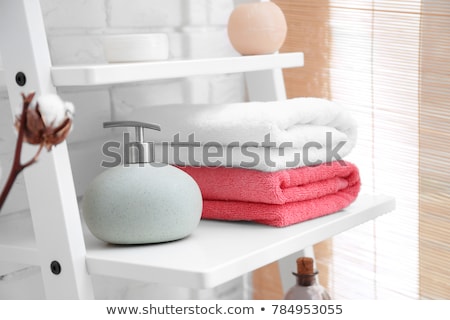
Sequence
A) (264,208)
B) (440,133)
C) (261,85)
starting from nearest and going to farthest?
(264,208) < (440,133) < (261,85)

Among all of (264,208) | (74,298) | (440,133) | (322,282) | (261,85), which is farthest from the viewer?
(322,282)

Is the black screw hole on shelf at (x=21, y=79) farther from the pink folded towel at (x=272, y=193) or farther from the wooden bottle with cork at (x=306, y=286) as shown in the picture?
the wooden bottle with cork at (x=306, y=286)

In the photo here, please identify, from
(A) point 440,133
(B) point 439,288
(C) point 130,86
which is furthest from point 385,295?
(C) point 130,86

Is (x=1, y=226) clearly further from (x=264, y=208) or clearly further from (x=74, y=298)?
(x=264, y=208)

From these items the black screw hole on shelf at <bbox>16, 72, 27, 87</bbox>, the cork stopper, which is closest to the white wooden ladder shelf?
the black screw hole on shelf at <bbox>16, 72, 27, 87</bbox>

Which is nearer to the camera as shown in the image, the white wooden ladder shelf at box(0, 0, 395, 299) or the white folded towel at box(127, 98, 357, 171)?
the white wooden ladder shelf at box(0, 0, 395, 299)

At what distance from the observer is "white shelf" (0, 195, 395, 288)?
2.34 ft

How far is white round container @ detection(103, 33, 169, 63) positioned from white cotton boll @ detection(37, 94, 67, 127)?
0.45 metres

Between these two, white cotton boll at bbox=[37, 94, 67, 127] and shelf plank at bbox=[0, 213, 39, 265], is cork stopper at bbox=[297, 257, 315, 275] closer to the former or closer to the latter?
shelf plank at bbox=[0, 213, 39, 265]

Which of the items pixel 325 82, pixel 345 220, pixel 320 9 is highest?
pixel 320 9

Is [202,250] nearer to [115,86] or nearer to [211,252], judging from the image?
[211,252]

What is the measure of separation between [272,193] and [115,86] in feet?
1.11

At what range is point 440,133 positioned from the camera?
3.52 feet

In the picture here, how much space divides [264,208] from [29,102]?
54cm
